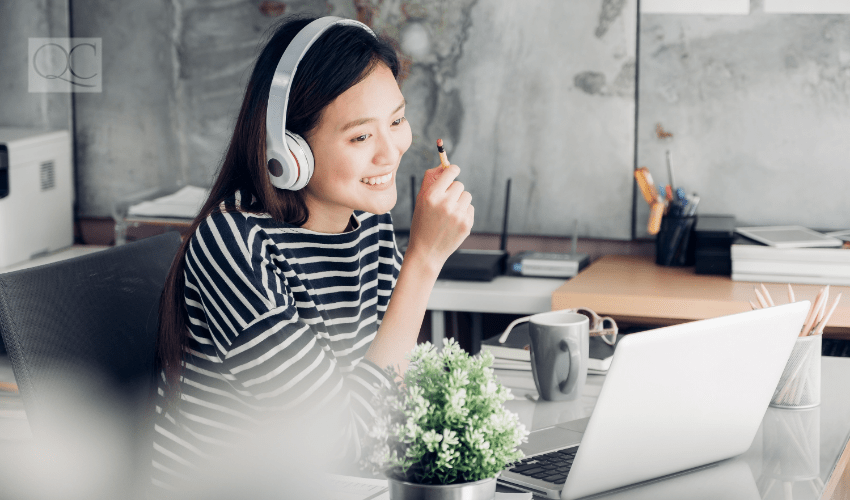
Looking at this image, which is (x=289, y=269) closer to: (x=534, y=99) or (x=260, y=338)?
(x=260, y=338)

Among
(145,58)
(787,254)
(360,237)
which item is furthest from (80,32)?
(787,254)

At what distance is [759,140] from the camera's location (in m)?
2.41

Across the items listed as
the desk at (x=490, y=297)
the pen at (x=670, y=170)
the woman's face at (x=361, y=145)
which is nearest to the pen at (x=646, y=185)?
the pen at (x=670, y=170)

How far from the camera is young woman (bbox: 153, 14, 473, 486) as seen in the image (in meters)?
1.04

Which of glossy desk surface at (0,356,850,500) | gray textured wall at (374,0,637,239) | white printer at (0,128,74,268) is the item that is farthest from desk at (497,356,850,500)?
white printer at (0,128,74,268)

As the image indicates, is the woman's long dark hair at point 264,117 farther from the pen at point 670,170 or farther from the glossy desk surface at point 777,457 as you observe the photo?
the pen at point 670,170

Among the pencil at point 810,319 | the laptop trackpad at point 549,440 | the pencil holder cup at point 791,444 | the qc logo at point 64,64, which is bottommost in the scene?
the laptop trackpad at point 549,440

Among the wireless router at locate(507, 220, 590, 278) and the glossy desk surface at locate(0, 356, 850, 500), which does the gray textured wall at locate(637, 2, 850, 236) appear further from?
the glossy desk surface at locate(0, 356, 850, 500)

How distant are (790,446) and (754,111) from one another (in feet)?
5.13

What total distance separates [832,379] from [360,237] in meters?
0.74

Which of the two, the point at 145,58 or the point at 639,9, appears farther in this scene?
the point at 145,58

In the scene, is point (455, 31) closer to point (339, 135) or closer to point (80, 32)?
point (80, 32)

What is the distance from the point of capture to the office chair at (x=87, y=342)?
107cm

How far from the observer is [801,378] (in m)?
1.16
